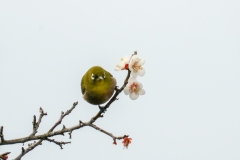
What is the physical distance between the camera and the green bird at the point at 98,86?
14.7ft

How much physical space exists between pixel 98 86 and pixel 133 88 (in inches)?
34.3

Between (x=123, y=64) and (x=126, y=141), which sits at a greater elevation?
(x=123, y=64)

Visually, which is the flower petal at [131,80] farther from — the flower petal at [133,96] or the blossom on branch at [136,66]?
the flower petal at [133,96]

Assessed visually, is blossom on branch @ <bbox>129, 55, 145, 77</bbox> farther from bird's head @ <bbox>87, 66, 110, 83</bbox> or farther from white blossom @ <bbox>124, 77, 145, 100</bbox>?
bird's head @ <bbox>87, 66, 110, 83</bbox>

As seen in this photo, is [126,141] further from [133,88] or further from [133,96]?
[133,88]

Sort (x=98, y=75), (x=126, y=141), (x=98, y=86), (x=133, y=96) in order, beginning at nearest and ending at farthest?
(x=133, y=96) → (x=126, y=141) → (x=98, y=86) → (x=98, y=75)

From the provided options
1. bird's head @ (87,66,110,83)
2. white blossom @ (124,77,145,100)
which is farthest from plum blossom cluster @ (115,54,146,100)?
bird's head @ (87,66,110,83)

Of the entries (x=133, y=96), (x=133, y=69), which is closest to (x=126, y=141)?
(x=133, y=96)

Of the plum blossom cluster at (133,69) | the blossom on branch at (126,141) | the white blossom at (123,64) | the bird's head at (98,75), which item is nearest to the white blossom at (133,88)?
the plum blossom cluster at (133,69)

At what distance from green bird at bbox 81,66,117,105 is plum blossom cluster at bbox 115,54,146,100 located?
549 mm

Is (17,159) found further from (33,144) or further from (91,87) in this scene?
(91,87)

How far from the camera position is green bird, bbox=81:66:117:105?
4.47 m

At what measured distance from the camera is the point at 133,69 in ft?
12.7

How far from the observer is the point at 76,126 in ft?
13.4
